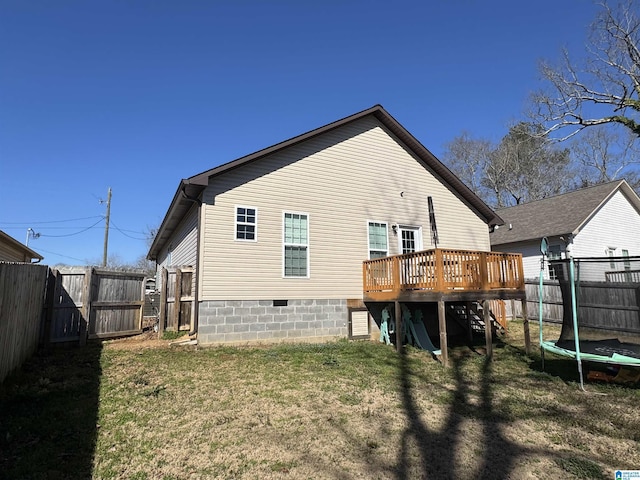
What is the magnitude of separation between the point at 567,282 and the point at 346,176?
21.8 feet

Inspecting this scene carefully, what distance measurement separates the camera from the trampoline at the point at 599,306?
6852mm

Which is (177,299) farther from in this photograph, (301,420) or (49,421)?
(301,420)

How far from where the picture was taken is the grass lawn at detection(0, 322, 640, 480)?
12.3 ft

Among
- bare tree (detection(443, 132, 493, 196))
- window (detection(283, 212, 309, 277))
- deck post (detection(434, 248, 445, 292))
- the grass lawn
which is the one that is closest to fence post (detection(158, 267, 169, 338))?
the grass lawn

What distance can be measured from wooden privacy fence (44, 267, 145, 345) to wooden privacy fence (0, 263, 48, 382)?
44 centimetres

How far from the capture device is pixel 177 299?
10336 mm

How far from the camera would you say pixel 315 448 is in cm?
414

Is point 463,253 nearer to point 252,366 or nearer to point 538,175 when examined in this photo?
point 252,366

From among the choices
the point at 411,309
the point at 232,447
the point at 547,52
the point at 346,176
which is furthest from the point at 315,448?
the point at 547,52

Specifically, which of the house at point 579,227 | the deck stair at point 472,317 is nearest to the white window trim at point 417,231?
the deck stair at point 472,317

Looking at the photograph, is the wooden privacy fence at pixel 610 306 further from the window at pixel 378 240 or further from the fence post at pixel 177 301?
the fence post at pixel 177 301

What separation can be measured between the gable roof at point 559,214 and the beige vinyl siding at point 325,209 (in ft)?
23.2

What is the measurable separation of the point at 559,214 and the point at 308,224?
15.6 meters

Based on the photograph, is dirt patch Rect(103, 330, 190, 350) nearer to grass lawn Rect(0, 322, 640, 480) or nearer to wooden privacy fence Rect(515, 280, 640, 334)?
grass lawn Rect(0, 322, 640, 480)
